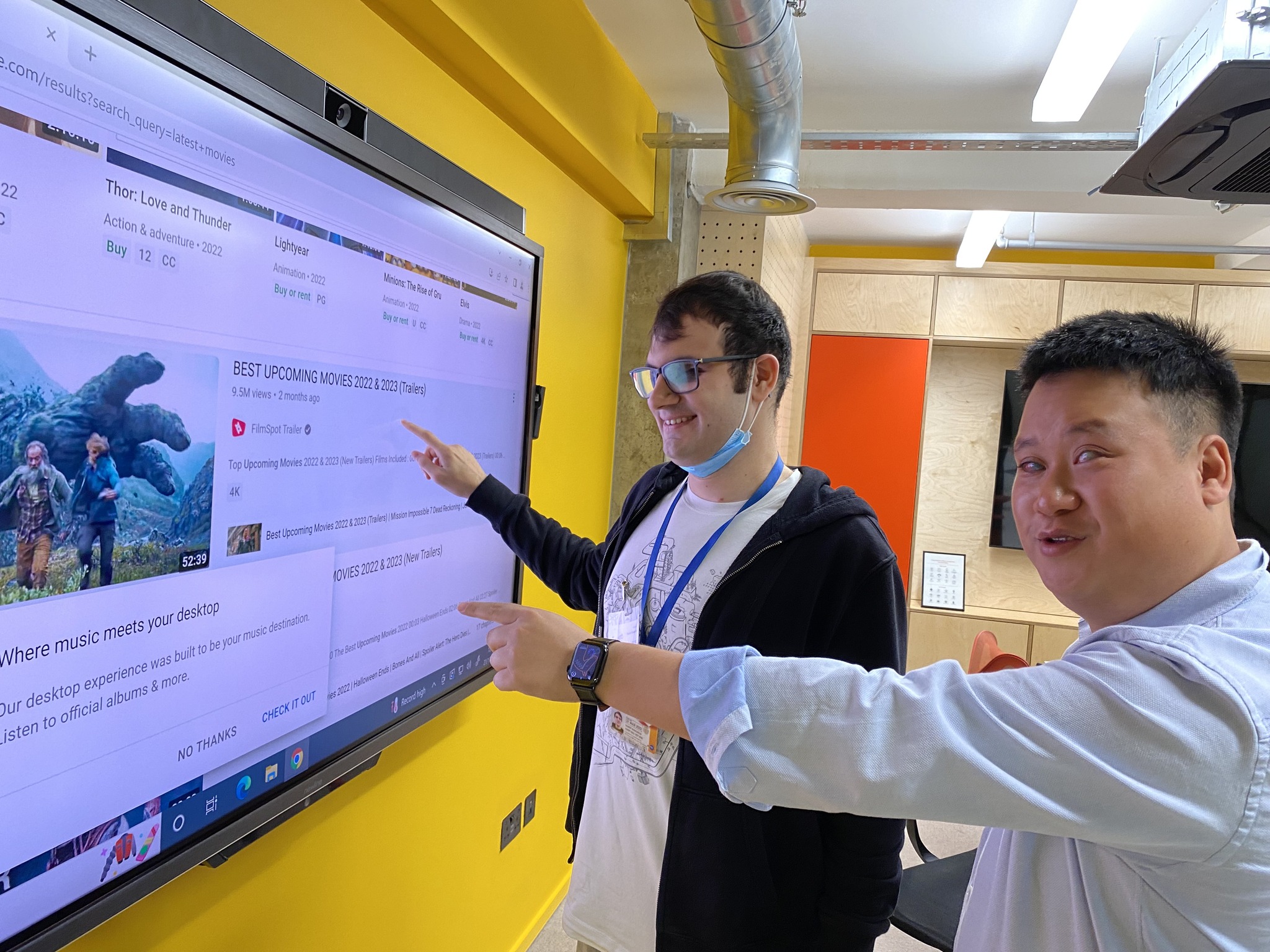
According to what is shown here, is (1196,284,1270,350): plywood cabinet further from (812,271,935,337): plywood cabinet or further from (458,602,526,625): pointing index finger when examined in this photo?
(458,602,526,625): pointing index finger

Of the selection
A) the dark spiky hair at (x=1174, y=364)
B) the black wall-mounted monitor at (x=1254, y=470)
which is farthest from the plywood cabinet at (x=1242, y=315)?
the dark spiky hair at (x=1174, y=364)

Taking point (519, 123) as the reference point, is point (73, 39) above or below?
below

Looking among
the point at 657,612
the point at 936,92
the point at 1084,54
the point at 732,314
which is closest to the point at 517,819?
the point at 657,612

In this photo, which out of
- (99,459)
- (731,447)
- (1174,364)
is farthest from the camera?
(731,447)

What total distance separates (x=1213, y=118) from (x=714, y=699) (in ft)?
6.78

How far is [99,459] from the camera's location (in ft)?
3.06

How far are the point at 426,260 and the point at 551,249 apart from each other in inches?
41.5

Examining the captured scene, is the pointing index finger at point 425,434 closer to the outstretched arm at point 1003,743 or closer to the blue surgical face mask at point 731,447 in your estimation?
the blue surgical face mask at point 731,447

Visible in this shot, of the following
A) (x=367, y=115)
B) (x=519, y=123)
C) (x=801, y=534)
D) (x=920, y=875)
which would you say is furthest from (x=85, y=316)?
(x=920, y=875)

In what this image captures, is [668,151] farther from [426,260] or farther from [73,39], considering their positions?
[73,39]

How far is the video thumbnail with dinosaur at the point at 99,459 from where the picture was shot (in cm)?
84

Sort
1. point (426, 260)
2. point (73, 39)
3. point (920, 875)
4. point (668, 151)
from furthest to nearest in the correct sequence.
Result: point (668, 151) < point (920, 875) < point (426, 260) < point (73, 39)

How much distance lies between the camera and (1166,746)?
0.66m

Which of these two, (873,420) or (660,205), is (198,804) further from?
(873,420)
